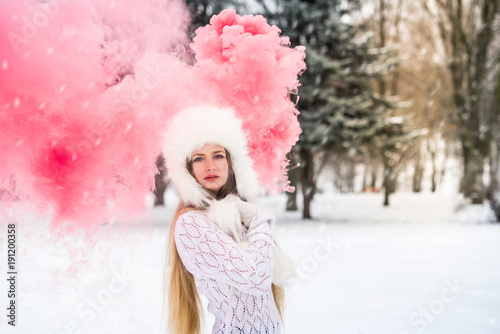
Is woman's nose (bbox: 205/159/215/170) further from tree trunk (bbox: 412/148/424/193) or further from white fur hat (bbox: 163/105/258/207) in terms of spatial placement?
tree trunk (bbox: 412/148/424/193)

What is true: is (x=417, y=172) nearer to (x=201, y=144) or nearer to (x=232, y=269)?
(x=201, y=144)

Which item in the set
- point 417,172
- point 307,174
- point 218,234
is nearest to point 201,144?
point 218,234

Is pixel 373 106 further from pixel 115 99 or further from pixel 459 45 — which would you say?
pixel 115 99

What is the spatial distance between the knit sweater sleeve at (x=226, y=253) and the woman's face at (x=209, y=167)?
0.22 meters

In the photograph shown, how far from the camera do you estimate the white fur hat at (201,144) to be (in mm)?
1918

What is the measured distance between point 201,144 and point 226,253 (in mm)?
579

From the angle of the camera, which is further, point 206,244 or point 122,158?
point 122,158

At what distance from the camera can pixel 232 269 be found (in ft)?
5.54

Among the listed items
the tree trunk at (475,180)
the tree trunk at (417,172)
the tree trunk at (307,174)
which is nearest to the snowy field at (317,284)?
the tree trunk at (475,180)

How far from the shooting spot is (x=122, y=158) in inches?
94.5

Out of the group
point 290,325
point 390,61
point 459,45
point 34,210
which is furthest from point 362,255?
point 459,45

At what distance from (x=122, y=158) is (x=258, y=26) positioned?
125 cm

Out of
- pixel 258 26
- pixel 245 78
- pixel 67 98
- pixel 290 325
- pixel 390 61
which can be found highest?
pixel 390 61

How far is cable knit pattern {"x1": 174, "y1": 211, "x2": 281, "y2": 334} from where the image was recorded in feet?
5.56
